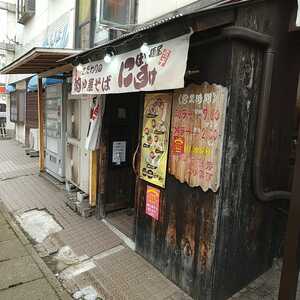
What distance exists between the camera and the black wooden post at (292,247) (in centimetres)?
250

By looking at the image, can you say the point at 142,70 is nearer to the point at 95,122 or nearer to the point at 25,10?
the point at 95,122

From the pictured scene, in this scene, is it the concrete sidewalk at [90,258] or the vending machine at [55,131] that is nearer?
the concrete sidewalk at [90,258]

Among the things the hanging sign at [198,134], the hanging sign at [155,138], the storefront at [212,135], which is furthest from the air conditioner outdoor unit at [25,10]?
the hanging sign at [198,134]

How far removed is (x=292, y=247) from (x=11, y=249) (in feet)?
14.6

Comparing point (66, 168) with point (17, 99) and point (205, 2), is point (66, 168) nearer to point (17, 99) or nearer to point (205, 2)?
→ point (205, 2)

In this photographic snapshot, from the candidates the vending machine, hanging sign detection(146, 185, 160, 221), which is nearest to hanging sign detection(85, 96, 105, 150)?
hanging sign detection(146, 185, 160, 221)

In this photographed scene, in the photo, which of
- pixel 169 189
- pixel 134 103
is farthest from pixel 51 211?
pixel 169 189

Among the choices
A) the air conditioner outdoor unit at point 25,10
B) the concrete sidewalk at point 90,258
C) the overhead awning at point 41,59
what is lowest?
the concrete sidewalk at point 90,258

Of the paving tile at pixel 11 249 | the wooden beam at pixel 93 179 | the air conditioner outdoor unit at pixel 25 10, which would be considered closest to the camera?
the paving tile at pixel 11 249

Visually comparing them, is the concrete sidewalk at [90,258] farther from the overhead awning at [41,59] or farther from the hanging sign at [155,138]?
the overhead awning at [41,59]

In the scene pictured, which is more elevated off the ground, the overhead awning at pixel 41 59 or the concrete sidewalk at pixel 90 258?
the overhead awning at pixel 41 59

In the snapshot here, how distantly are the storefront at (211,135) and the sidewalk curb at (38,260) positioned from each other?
1.37 metres

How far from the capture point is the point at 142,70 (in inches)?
149

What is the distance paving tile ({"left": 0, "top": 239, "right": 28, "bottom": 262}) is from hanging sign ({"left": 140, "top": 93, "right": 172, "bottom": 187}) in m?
2.47
